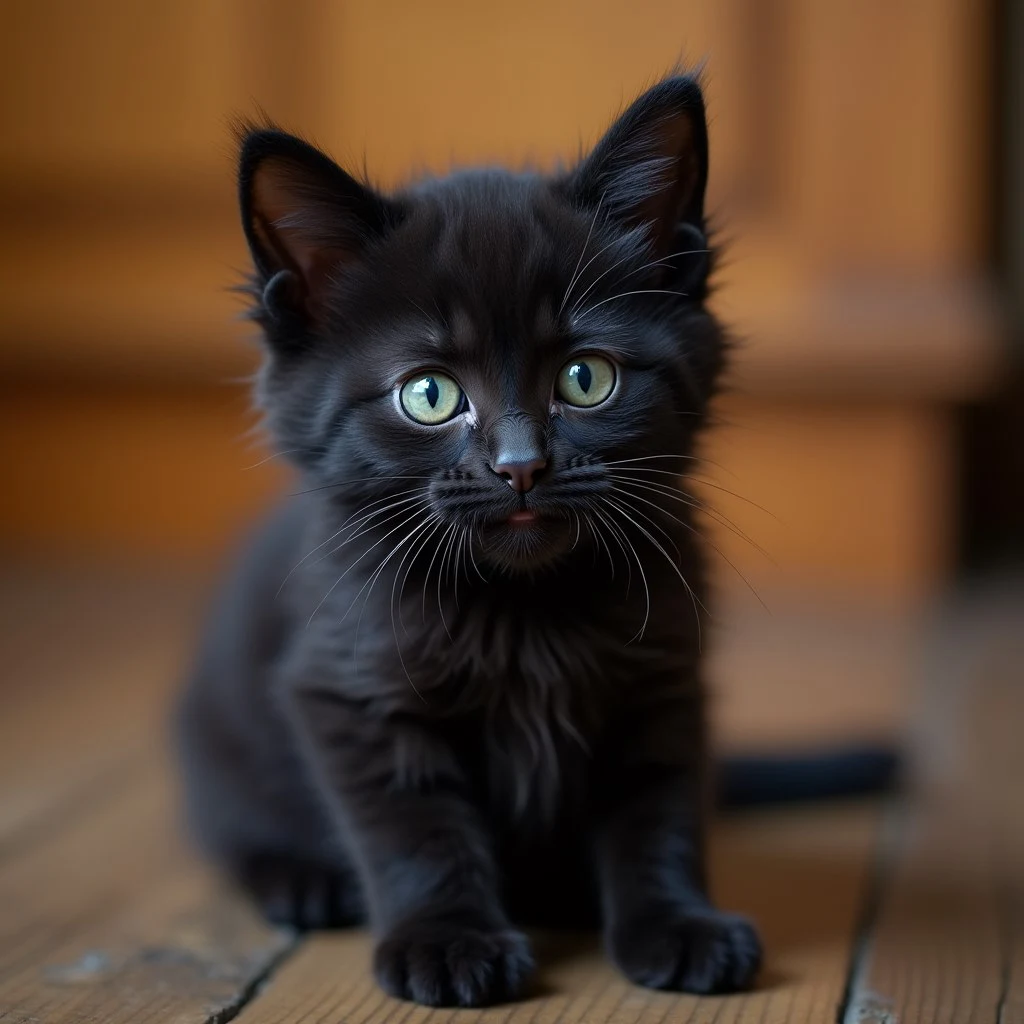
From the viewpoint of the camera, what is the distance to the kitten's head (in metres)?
1.07

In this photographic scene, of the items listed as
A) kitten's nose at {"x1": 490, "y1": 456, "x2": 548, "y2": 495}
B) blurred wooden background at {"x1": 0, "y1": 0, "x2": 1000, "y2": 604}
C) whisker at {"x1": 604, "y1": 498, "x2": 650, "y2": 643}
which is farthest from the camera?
blurred wooden background at {"x1": 0, "y1": 0, "x2": 1000, "y2": 604}

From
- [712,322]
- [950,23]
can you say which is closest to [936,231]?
[950,23]

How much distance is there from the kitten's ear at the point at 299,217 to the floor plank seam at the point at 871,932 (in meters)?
0.73

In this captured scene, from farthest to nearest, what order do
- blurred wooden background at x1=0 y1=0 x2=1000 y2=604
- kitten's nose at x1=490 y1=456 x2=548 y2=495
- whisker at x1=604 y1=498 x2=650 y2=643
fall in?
1. blurred wooden background at x1=0 y1=0 x2=1000 y2=604
2. whisker at x1=604 y1=498 x2=650 y2=643
3. kitten's nose at x1=490 y1=456 x2=548 y2=495

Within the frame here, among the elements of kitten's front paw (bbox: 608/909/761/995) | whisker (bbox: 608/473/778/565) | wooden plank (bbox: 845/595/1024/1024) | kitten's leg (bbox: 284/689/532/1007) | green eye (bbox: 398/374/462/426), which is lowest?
wooden plank (bbox: 845/595/1024/1024)

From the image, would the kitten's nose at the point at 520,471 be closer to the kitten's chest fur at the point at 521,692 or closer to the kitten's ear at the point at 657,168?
the kitten's chest fur at the point at 521,692

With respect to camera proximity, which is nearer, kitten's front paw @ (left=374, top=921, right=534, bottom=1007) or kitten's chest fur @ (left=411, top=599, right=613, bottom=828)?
kitten's front paw @ (left=374, top=921, right=534, bottom=1007)

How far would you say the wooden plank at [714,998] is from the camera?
1043mm

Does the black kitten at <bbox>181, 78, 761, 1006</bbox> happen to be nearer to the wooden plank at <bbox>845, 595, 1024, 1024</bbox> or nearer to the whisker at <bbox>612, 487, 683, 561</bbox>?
the whisker at <bbox>612, 487, 683, 561</bbox>

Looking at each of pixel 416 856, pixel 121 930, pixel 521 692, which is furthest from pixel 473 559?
pixel 121 930

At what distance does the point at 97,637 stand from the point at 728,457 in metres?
1.28

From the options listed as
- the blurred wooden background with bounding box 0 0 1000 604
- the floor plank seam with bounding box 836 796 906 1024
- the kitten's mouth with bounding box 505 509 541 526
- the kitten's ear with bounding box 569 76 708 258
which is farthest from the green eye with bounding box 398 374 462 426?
the blurred wooden background with bounding box 0 0 1000 604

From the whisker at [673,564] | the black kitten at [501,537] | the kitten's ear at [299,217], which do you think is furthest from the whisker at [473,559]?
the kitten's ear at [299,217]

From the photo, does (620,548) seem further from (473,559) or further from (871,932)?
(871,932)
